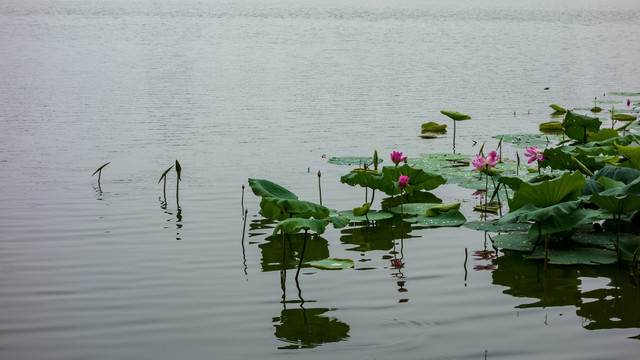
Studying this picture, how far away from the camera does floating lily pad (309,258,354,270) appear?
4.37 m

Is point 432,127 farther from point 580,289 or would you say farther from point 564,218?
point 580,289

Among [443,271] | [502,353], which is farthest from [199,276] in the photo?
[502,353]

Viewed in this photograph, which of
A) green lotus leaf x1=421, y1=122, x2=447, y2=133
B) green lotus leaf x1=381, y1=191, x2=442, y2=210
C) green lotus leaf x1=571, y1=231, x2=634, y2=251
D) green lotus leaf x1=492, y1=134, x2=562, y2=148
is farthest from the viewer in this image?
green lotus leaf x1=421, y1=122, x2=447, y2=133

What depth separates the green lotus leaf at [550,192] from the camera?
14.0 ft

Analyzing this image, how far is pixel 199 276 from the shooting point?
174 inches

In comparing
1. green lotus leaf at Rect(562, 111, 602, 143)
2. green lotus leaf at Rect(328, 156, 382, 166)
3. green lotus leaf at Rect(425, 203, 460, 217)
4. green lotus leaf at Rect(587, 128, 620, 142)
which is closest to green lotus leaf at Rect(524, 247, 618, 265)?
green lotus leaf at Rect(425, 203, 460, 217)

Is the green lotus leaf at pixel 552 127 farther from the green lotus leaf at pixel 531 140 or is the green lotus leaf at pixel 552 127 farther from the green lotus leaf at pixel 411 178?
the green lotus leaf at pixel 411 178

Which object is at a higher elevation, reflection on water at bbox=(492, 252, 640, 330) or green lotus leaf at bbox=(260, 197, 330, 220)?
green lotus leaf at bbox=(260, 197, 330, 220)

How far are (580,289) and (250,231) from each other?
2.45m

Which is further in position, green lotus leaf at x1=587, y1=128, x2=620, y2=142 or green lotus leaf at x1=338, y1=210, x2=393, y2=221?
green lotus leaf at x1=587, y1=128, x2=620, y2=142

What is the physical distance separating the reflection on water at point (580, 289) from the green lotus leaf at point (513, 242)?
0.07 metres

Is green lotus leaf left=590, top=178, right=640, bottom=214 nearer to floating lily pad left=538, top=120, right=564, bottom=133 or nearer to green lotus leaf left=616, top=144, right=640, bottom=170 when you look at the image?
green lotus leaf left=616, top=144, right=640, bottom=170

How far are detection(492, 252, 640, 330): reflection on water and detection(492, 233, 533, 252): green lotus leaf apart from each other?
7 centimetres

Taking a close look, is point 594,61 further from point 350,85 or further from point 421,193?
point 421,193
